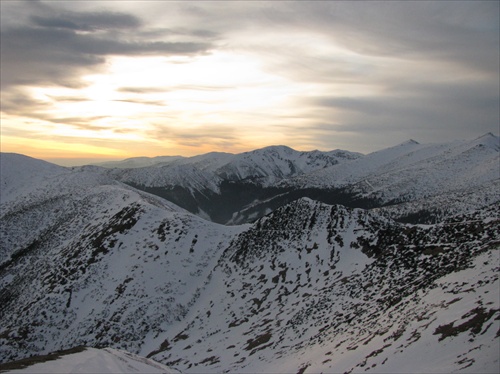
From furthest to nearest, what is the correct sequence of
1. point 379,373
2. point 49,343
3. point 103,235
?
point 103,235, point 49,343, point 379,373

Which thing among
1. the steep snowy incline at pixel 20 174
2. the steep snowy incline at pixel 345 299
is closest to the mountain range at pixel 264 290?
the steep snowy incline at pixel 345 299

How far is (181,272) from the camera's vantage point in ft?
191

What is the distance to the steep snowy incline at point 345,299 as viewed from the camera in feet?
61.2

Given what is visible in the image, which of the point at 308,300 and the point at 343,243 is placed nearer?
the point at 308,300

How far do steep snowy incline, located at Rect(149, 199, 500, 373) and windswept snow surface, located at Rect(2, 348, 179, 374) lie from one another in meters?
10.3

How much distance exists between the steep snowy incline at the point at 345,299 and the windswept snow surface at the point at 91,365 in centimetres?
1029

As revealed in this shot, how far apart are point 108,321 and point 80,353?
25.7 m

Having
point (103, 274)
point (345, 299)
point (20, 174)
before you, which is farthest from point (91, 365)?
point (20, 174)

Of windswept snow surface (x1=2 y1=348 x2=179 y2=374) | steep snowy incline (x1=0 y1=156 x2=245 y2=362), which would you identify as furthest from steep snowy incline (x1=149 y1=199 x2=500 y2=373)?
windswept snow surface (x1=2 y1=348 x2=179 y2=374)

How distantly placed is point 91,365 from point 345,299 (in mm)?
24639

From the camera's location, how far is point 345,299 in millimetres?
36438

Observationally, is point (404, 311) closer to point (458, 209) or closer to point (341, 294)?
point (341, 294)

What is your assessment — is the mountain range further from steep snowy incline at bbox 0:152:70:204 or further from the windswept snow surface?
steep snowy incline at bbox 0:152:70:204

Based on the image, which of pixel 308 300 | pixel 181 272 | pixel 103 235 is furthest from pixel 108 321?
pixel 308 300
